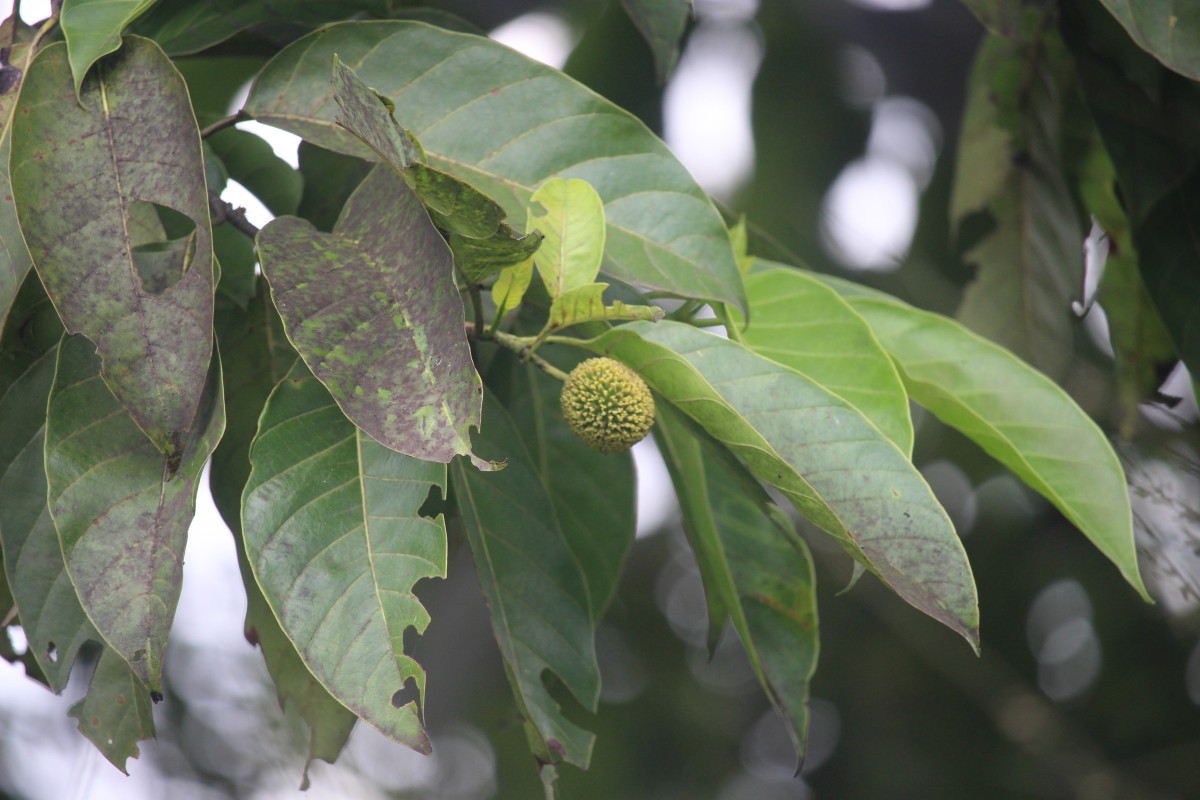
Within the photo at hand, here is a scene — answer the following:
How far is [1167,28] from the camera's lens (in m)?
0.82

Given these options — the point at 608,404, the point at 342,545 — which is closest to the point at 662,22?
the point at 608,404

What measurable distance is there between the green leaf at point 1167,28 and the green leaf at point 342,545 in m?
0.67

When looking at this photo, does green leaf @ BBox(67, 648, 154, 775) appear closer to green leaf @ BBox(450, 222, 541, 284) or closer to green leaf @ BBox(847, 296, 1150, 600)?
green leaf @ BBox(450, 222, 541, 284)

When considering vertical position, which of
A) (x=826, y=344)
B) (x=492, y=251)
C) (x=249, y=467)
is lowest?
(x=249, y=467)

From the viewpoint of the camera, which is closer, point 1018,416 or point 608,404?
point 608,404

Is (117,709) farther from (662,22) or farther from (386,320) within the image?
(662,22)

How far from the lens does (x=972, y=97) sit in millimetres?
1174

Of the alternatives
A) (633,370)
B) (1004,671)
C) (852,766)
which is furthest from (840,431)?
(852,766)

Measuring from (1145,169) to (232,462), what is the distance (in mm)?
867

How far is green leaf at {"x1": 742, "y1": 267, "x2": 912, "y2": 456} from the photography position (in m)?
0.65

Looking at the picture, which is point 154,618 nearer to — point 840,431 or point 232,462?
point 232,462

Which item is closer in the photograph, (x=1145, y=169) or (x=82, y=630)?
(x=82, y=630)

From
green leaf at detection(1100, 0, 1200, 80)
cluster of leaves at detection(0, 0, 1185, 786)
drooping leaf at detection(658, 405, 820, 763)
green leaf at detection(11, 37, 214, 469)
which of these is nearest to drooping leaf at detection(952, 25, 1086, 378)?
cluster of leaves at detection(0, 0, 1185, 786)

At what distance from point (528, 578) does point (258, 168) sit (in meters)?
0.40
